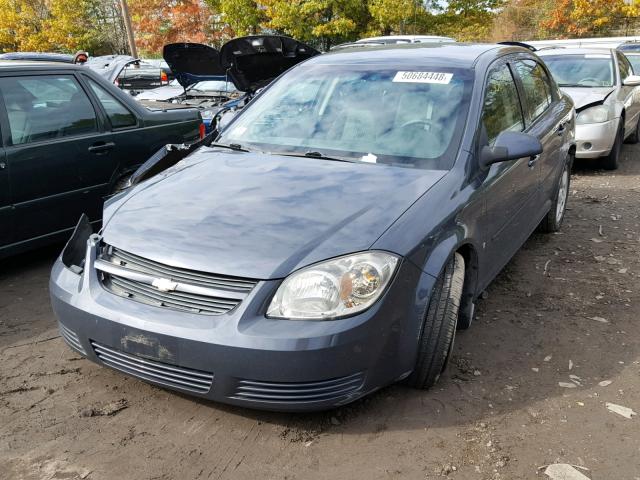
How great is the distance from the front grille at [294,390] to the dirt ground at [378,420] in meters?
0.26

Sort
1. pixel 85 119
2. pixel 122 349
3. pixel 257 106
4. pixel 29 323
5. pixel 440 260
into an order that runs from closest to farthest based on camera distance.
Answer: pixel 122 349, pixel 440 260, pixel 29 323, pixel 257 106, pixel 85 119

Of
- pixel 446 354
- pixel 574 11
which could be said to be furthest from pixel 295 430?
pixel 574 11

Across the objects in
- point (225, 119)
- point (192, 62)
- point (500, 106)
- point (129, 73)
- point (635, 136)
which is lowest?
point (635, 136)

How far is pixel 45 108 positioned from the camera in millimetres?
4586

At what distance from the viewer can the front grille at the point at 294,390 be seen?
2.41 m

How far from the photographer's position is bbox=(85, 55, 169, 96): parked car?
448 inches

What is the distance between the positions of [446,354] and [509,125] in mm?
1738

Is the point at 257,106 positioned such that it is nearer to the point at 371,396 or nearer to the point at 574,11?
the point at 371,396

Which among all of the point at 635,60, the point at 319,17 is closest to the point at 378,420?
the point at 635,60

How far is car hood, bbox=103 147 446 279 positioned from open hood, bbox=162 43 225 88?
618 cm

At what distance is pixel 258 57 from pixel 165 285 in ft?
18.1

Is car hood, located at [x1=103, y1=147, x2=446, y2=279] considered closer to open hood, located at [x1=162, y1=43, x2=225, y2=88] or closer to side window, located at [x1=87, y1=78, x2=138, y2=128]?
side window, located at [x1=87, y1=78, x2=138, y2=128]

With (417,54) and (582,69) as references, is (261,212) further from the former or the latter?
(582,69)

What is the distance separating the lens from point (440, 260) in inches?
108
